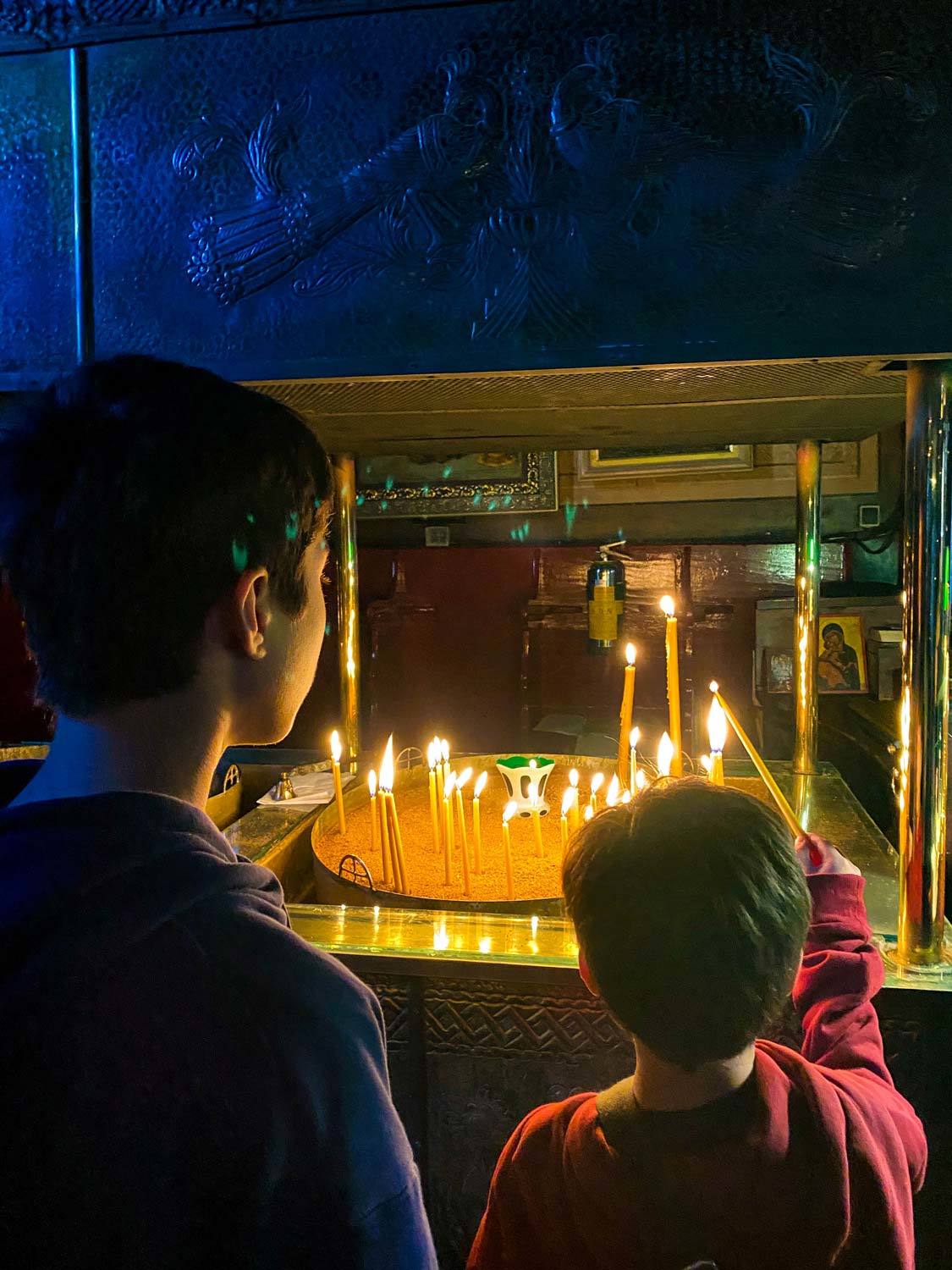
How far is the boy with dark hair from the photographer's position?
561mm

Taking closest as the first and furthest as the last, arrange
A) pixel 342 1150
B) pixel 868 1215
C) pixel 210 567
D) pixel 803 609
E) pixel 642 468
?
pixel 342 1150 < pixel 210 567 < pixel 868 1215 < pixel 803 609 < pixel 642 468

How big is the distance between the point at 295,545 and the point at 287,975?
42 centimetres

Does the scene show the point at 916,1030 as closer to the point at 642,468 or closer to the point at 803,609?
the point at 803,609

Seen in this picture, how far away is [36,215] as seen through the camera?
139 cm

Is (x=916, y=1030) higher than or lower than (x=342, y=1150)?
lower

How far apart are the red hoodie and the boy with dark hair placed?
345 mm

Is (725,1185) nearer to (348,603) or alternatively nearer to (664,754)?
(664,754)

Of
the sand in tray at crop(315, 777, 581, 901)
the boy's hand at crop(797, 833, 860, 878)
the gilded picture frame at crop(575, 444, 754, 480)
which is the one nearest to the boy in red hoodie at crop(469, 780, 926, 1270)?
the boy's hand at crop(797, 833, 860, 878)

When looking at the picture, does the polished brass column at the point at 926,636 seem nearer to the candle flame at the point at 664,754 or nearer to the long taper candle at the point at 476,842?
the candle flame at the point at 664,754

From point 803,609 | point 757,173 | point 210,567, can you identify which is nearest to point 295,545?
point 210,567

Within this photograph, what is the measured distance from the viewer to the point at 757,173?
3.97 ft

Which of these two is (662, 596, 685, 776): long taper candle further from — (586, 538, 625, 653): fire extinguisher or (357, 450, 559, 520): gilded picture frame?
(357, 450, 559, 520): gilded picture frame

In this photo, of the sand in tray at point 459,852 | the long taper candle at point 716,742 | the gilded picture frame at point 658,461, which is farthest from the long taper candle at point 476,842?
the gilded picture frame at point 658,461

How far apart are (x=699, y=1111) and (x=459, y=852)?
1.11 m
